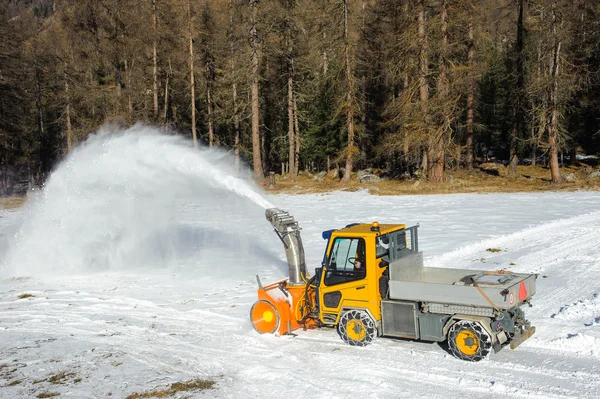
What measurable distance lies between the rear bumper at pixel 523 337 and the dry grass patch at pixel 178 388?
4568 millimetres

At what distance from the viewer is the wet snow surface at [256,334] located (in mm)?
7109

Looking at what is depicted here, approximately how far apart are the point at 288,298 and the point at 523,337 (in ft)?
13.3

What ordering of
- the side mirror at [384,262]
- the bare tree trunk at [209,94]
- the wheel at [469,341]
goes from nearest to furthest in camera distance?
1. the wheel at [469,341]
2. the side mirror at [384,262]
3. the bare tree trunk at [209,94]

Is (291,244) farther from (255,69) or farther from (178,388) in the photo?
(255,69)

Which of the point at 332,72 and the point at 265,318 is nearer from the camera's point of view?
the point at 265,318

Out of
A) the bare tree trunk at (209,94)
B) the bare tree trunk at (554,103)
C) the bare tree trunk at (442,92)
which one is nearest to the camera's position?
the bare tree trunk at (554,103)

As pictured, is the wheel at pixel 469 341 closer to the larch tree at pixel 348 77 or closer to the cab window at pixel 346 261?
the cab window at pixel 346 261

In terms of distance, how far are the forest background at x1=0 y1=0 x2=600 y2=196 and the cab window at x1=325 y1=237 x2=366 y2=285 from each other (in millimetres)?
21294

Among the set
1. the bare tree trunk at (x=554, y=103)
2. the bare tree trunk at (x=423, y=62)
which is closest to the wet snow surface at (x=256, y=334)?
the bare tree trunk at (x=554, y=103)

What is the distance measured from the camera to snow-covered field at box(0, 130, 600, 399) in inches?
287

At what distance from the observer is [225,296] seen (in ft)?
40.7

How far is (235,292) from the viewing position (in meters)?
12.7

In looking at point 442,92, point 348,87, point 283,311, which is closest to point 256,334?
point 283,311

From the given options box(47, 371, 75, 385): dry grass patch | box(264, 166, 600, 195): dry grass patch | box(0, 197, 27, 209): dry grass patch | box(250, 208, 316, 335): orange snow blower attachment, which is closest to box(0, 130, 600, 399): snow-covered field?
box(47, 371, 75, 385): dry grass patch
